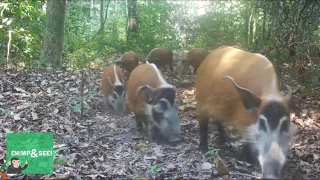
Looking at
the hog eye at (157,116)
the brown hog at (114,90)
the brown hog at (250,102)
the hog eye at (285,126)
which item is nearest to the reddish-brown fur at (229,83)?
the brown hog at (250,102)

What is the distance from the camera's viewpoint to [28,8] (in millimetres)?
9383

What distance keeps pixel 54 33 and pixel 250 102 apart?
630cm

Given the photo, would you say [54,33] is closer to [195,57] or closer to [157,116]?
[195,57]

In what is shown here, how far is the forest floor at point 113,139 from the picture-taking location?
12.6 feet

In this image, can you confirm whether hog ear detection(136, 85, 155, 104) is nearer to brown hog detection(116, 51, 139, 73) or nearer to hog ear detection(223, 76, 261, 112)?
hog ear detection(223, 76, 261, 112)

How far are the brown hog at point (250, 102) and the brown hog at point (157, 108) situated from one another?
0.56 m

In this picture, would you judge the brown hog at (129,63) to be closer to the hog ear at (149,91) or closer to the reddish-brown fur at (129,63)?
the reddish-brown fur at (129,63)

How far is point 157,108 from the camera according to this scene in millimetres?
5230

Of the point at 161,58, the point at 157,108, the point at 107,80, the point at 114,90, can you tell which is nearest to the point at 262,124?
the point at 157,108

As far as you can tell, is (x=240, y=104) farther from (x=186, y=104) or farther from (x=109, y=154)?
(x=186, y=104)

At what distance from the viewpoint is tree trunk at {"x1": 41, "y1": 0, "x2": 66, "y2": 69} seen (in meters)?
8.73

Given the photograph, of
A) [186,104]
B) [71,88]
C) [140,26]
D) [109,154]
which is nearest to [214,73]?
[109,154]

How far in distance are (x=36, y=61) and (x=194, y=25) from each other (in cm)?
750

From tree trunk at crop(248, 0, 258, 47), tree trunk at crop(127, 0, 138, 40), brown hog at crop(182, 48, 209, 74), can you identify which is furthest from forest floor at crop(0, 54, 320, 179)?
tree trunk at crop(127, 0, 138, 40)
